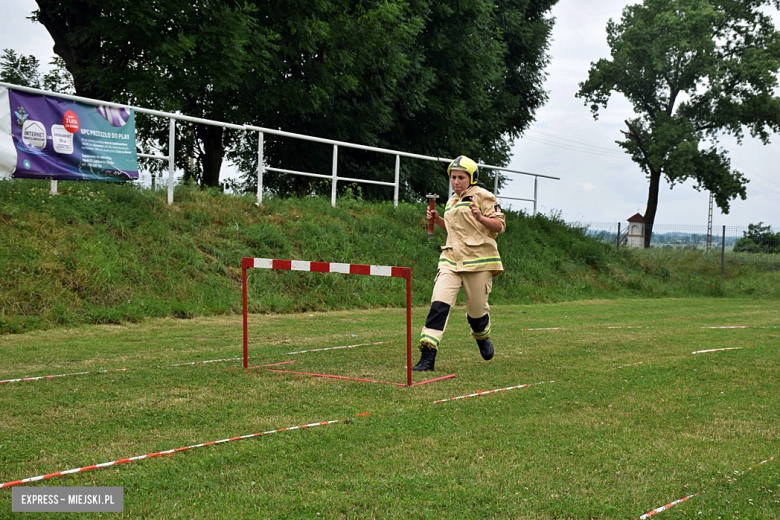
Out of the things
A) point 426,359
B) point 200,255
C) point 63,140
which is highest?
point 63,140

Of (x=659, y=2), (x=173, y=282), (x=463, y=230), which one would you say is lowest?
(x=173, y=282)

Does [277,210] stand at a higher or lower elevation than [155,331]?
higher

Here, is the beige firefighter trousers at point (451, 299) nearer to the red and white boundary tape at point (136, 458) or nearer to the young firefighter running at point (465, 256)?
the young firefighter running at point (465, 256)

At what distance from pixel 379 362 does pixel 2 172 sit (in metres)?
7.06

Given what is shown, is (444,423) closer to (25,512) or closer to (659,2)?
(25,512)

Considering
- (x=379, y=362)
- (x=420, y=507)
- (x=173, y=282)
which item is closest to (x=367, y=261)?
(x=173, y=282)

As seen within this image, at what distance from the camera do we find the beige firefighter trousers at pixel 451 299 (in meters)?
6.84

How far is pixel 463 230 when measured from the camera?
7.04 metres

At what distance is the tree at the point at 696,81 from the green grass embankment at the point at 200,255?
29.5m

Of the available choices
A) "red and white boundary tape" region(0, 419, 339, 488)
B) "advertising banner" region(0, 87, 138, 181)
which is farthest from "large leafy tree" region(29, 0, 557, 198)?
"red and white boundary tape" region(0, 419, 339, 488)

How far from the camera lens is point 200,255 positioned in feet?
41.3

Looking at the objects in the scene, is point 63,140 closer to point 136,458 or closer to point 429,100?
point 136,458

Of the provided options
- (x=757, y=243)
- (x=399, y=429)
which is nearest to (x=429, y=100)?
(x=757, y=243)

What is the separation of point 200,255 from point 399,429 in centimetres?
878
